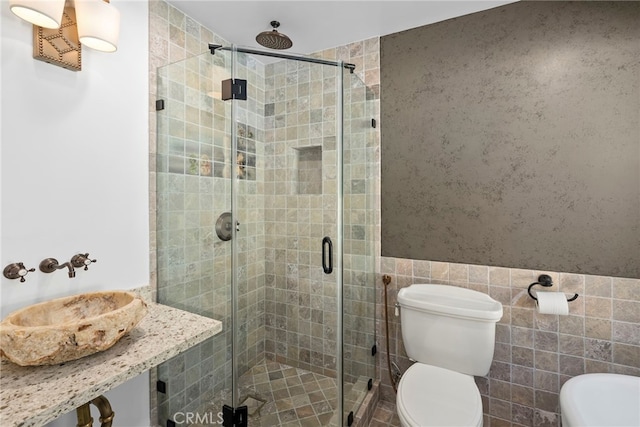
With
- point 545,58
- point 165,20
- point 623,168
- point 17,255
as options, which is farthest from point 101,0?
point 623,168

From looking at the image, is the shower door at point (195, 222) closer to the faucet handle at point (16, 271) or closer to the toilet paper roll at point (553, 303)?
the faucet handle at point (16, 271)

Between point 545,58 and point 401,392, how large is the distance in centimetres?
202

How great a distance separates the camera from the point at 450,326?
5.60 feet

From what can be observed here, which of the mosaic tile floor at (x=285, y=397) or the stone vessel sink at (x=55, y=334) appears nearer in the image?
the stone vessel sink at (x=55, y=334)

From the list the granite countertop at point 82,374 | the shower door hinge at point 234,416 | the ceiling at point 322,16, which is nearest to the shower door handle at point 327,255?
the granite countertop at point 82,374

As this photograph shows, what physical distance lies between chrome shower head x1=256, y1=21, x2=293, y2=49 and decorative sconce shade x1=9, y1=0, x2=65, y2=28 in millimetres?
1033

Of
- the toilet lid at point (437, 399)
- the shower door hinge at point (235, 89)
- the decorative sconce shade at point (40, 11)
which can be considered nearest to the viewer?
the decorative sconce shade at point (40, 11)

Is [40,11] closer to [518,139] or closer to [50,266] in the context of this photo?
[50,266]

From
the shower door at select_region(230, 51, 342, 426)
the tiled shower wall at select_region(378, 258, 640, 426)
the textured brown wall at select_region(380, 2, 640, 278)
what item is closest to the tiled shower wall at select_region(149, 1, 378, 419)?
the shower door at select_region(230, 51, 342, 426)

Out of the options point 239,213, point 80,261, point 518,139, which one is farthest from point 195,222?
point 518,139

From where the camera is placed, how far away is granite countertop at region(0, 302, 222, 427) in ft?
2.61

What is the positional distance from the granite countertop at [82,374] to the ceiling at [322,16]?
1.84 meters

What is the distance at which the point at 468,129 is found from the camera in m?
1.91

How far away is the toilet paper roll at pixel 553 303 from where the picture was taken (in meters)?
1.60
